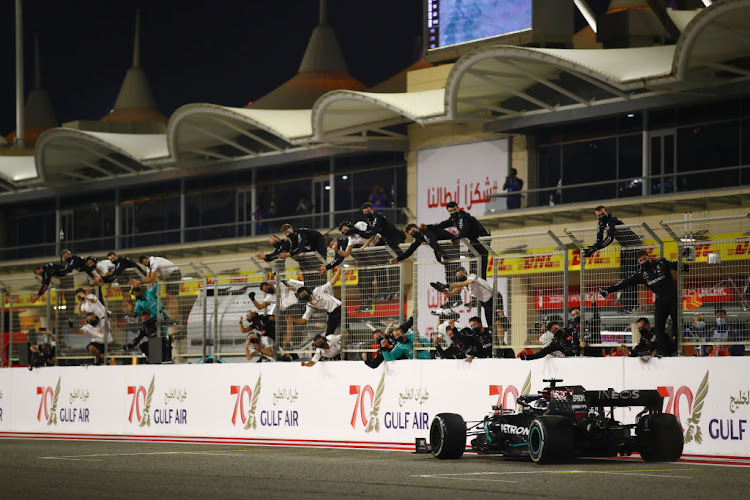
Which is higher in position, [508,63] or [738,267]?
[508,63]

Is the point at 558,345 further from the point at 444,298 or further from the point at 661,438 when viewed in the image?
the point at 444,298

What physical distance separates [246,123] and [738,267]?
30.6 metres

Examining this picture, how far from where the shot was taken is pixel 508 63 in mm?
34531

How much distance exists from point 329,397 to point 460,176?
67.6 feet

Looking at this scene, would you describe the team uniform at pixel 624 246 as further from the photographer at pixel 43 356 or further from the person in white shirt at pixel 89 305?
the photographer at pixel 43 356

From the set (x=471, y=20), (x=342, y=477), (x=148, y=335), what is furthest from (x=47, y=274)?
(x=471, y=20)

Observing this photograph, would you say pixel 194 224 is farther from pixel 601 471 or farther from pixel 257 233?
pixel 601 471

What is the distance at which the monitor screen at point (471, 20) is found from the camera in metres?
39.8

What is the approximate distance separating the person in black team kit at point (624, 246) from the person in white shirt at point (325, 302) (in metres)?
4.83

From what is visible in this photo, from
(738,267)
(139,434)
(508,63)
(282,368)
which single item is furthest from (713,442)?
(508,63)

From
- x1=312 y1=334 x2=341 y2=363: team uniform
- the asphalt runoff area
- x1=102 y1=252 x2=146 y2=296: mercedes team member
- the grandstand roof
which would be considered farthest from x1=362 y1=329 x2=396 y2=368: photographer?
the grandstand roof

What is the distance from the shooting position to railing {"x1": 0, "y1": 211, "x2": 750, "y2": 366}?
651 inches

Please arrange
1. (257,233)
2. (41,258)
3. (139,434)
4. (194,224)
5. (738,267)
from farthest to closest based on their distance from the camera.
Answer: (41,258)
(194,224)
(257,233)
(139,434)
(738,267)

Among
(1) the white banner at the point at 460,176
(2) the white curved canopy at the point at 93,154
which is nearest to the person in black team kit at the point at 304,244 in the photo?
(1) the white banner at the point at 460,176
